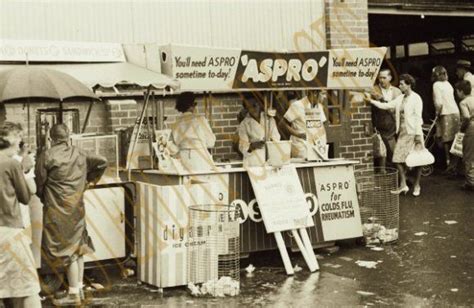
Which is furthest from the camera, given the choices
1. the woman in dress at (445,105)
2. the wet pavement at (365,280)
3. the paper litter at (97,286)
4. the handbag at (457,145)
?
the woman in dress at (445,105)

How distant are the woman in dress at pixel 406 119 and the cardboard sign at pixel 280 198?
14.2ft

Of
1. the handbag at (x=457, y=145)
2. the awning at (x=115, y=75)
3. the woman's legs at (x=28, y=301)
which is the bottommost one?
the woman's legs at (x=28, y=301)

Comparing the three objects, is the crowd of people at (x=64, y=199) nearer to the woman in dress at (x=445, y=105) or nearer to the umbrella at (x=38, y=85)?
the umbrella at (x=38, y=85)

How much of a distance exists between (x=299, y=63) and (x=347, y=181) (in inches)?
67.3

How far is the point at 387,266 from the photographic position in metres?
9.05

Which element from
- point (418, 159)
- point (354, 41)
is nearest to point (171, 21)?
point (354, 41)

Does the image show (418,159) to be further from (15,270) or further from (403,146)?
(15,270)

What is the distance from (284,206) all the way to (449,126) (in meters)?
7.72

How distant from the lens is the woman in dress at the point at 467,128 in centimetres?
1396

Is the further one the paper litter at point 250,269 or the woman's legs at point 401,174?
the woman's legs at point 401,174

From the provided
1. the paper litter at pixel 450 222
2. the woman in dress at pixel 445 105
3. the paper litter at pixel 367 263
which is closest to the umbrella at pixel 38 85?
the paper litter at pixel 367 263

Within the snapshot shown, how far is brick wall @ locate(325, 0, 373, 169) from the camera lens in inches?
525

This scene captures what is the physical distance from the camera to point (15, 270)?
639 centimetres

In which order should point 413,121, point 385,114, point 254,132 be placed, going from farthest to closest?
1. point 385,114
2. point 413,121
3. point 254,132
